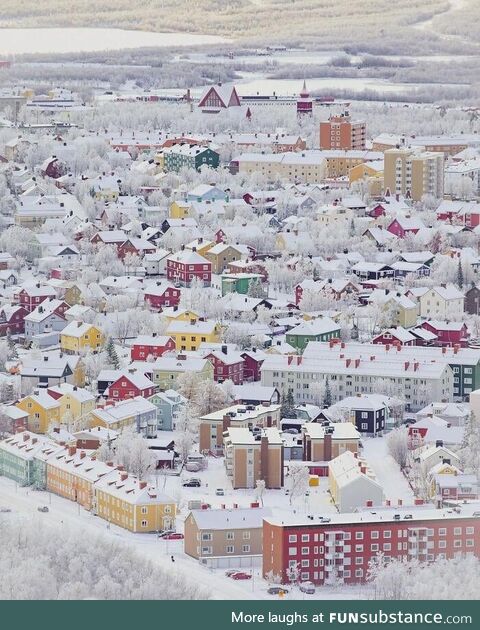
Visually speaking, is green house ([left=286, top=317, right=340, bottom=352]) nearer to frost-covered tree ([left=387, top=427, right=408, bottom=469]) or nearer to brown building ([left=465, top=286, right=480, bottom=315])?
brown building ([left=465, top=286, right=480, bottom=315])

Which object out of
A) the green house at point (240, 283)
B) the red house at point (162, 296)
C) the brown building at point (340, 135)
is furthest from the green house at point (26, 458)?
the brown building at point (340, 135)

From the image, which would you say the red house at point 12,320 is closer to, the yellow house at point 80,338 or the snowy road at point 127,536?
the yellow house at point 80,338

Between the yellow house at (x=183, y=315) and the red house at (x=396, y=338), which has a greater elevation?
the yellow house at (x=183, y=315)

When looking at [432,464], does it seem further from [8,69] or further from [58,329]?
[8,69]

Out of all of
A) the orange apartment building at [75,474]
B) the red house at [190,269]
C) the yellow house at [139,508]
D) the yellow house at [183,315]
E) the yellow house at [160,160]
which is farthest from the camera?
the yellow house at [160,160]

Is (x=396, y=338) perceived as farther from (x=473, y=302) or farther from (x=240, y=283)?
(x=240, y=283)
